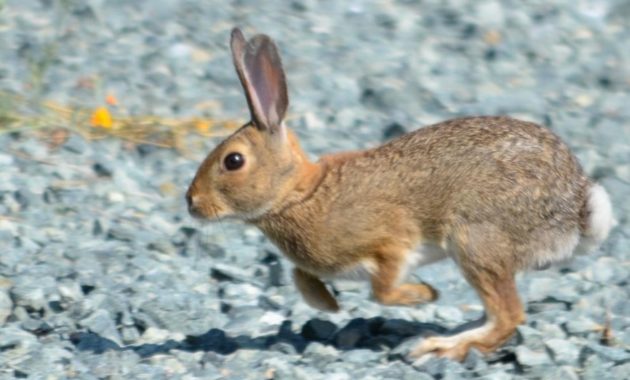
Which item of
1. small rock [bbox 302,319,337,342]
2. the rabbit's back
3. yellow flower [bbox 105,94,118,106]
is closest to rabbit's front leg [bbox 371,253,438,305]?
the rabbit's back

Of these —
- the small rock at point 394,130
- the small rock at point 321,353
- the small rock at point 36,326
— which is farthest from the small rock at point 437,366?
the small rock at point 394,130

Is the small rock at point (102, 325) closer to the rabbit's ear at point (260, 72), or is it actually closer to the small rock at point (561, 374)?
the rabbit's ear at point (260, 72)

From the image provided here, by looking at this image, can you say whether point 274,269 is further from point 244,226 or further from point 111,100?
point 111,100

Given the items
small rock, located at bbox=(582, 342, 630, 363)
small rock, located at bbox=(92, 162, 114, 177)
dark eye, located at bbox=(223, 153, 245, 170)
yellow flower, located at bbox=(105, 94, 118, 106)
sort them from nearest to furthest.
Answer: small rock, located at bbox=(582, 342, 630, 363)
dark eye, located at bbox=(223, 153, 245, 170)
small rock, located at bbox=(92, 162, 114, 177)
yellow flower, located at bbox=(105, 94, 118, 106)

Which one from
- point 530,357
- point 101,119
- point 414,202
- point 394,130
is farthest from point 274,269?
point 394,130

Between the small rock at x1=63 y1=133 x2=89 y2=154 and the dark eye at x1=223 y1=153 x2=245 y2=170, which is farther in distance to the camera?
the small rock at x1=63 y1=133 x2=89 y2=154

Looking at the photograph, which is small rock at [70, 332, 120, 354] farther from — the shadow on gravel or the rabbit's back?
the rabbit's back

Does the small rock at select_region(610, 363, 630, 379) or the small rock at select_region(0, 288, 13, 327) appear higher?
the small rock at select_region(0, 288, 13, 327)
